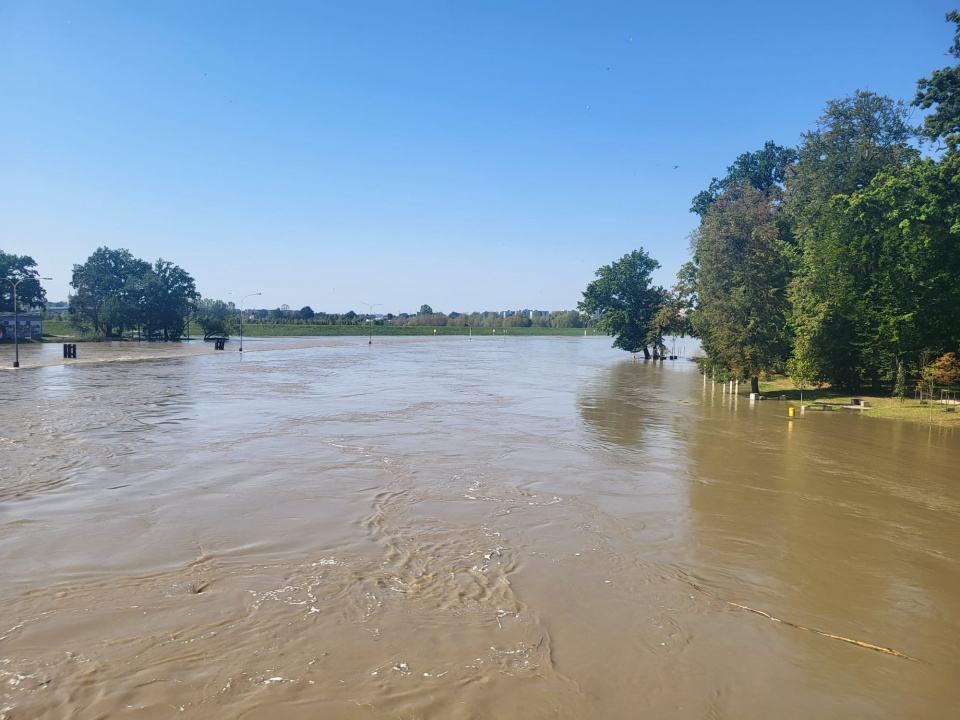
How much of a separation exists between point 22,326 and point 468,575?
376 ft

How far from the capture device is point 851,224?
114ft

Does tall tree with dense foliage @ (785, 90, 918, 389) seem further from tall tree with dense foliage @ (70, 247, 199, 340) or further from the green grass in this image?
the green grass

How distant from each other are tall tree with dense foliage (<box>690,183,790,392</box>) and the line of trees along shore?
92 millimetres

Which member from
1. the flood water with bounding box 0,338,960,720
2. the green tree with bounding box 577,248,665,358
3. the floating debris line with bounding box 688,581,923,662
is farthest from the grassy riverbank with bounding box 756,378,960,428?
the green tree with bounding box 577,248,665,358

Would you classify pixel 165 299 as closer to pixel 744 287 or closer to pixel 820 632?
pixel 744 287

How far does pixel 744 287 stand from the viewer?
39000 millimetres

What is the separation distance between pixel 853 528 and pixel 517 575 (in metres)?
8.31

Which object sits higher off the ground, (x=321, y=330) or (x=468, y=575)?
(x=321, y=330)

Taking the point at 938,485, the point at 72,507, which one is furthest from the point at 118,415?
the point at 938,485

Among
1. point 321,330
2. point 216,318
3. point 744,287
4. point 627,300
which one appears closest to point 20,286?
point 216,318

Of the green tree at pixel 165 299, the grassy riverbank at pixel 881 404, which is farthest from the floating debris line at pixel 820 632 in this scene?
the green tree at pixel 165 299

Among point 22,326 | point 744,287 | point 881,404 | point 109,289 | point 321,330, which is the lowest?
point 881,404

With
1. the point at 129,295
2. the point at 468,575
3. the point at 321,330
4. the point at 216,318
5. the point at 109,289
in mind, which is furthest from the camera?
the point at 321,330

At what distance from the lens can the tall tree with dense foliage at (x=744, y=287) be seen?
119 ft
